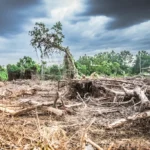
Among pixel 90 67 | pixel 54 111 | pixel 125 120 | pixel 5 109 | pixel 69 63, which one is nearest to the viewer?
pixel 125 120

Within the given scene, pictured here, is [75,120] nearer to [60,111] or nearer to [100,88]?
[60,111]

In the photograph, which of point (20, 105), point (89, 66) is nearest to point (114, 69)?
point (89, 66)

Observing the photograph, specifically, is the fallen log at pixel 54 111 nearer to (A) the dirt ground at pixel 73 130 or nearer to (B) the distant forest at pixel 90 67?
(A) the dirt ground at pixel 73 130

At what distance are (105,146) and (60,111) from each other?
1.79 metres

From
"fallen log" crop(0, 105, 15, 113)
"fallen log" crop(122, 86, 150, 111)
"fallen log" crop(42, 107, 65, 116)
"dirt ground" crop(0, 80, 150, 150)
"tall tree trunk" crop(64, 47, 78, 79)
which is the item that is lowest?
"dirt ground" crop(0, 80, 150, 150)

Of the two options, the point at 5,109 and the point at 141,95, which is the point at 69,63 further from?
the point at 5,109

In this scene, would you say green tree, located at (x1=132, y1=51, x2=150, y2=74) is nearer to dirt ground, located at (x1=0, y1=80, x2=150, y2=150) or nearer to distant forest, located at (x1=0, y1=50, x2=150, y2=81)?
distant forest, located at (x1=0, y1=50, x2=150, y2=81)

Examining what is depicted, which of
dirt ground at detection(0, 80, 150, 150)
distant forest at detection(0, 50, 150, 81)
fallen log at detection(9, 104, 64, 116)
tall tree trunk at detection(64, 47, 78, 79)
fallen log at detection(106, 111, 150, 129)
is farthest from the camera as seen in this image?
distant forest at detection(0, 50, 150, 81)

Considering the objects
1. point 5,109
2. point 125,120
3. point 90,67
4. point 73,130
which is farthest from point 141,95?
point 90,67

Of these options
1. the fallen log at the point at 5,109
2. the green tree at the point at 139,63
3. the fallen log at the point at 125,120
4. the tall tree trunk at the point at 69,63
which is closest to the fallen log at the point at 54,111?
the fallen log at the point at 5,109

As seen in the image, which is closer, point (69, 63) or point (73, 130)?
point (73, 130)

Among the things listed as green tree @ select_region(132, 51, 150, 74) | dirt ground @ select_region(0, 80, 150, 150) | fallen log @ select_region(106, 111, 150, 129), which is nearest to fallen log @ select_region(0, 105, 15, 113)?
dirt ground @ select_region(0, 80, 150, 150)

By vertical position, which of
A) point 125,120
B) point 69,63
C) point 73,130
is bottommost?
point 73,130

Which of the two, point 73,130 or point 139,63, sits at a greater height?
point 139,63
